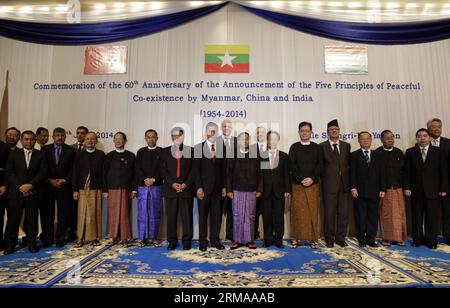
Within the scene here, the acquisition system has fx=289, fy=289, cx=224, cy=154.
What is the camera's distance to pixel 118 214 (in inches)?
152

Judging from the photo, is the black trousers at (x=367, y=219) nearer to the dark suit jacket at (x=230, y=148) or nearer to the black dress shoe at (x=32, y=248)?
the dark suit jacket at (x=230, y=148)

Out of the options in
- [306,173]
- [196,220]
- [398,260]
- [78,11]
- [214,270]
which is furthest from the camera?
[78,11]

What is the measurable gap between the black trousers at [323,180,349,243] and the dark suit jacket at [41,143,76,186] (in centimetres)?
350

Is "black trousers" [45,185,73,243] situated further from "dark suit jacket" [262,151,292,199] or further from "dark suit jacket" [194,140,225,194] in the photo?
"dark suit jacket" [262,151,292,199]

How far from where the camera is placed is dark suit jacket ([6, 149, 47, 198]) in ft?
11.6

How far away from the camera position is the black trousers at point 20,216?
349 centimetres

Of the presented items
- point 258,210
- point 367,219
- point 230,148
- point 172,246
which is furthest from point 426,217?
point 172,246

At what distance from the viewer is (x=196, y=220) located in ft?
14.3

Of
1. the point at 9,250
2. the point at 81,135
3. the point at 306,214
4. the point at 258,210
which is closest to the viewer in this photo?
the point at 9,250

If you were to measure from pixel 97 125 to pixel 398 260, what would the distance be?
14.6ft

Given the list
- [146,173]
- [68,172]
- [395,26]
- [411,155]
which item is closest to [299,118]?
[411,155]

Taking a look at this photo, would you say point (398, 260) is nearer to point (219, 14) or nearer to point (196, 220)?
point (196, 220)

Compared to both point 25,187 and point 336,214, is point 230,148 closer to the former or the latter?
point 336,214

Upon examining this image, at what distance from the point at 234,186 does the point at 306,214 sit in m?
1.01
